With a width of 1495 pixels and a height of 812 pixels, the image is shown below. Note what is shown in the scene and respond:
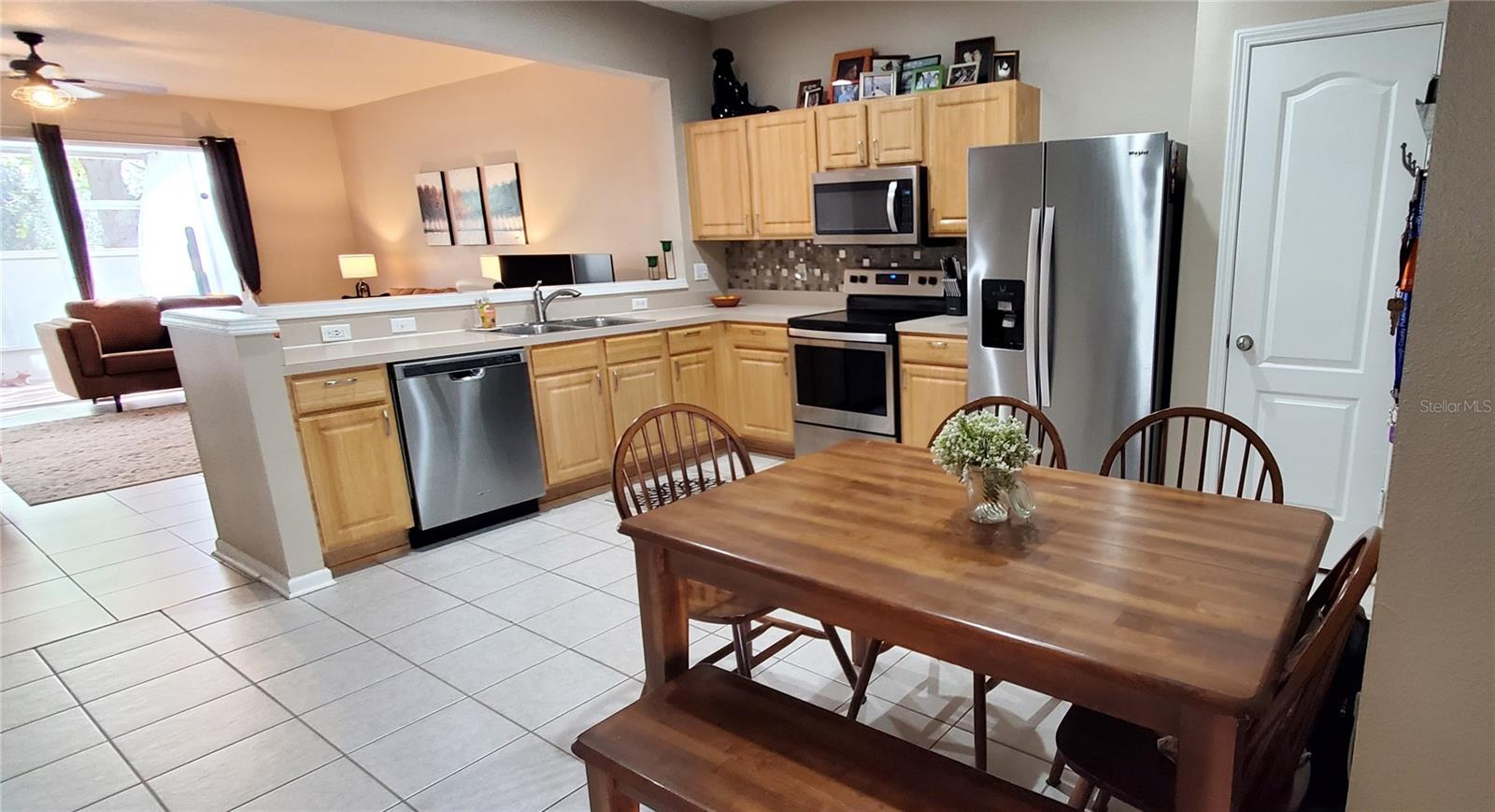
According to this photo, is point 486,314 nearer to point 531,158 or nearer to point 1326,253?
point 531,158

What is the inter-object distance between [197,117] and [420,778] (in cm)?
812

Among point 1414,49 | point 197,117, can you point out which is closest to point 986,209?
point 1414,49

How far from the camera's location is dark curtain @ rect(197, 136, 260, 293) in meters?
7.65

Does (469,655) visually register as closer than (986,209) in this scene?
Yes

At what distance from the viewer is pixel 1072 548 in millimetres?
1438

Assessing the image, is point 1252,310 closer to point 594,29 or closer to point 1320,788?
point 1320,788

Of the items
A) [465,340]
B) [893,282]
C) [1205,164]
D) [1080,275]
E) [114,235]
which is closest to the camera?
[1205,164]

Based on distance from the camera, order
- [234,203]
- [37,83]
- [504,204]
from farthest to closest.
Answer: [234,203], [504,204], [37,83]

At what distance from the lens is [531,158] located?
6527 mm

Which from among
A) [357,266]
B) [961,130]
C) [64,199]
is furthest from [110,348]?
[961,130]

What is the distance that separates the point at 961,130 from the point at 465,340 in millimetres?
2645

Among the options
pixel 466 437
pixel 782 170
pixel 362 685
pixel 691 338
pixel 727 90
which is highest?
pixel 727 90

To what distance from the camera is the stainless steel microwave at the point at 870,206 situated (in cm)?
399

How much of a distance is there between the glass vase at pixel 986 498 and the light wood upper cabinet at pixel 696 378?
3000 mm
